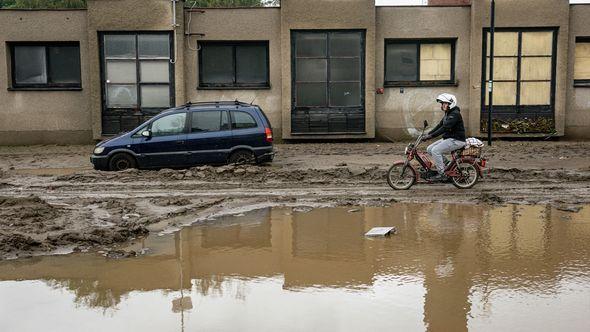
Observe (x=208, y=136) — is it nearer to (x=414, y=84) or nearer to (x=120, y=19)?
(x=120, y=19)

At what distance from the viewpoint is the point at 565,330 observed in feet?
18.6

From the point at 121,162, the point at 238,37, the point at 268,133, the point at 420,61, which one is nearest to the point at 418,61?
the point at 420,61

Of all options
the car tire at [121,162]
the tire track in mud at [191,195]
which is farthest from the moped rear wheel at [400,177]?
the car tire at [121,162]

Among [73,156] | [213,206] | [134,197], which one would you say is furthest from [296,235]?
[73,156]

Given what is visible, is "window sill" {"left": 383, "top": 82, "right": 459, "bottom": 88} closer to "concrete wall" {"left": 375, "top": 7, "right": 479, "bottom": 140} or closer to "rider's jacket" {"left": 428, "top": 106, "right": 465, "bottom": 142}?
"concrete wall" {"left": 375, "top": 7, "right": 479, "bottom": 140}

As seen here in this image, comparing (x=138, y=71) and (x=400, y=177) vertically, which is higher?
(x=138, y=71)

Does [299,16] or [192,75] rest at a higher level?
[299,16]

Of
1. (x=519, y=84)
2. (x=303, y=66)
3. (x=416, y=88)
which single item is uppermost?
(x=303, y=66)

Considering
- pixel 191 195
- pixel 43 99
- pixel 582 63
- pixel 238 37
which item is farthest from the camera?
pixel 582 63

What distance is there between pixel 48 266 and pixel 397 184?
7345 mm

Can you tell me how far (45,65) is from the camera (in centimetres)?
2238

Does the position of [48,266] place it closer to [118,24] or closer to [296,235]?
[296,235]

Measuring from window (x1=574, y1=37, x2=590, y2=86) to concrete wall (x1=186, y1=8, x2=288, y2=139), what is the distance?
33.1ft

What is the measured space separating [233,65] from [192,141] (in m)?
7.48
